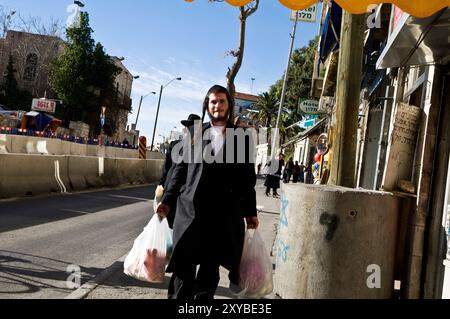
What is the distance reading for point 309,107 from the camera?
18.5m

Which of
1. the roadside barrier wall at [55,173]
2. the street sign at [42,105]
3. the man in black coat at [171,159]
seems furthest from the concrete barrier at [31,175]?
the street sign at [42,105]

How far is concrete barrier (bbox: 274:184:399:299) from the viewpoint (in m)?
3.82

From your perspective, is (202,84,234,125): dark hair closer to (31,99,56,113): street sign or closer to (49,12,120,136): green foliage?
(31,99,56,113): street sign

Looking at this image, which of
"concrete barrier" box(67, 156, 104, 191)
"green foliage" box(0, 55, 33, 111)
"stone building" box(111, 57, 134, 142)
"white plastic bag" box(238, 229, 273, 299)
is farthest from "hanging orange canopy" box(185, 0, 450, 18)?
"stone building" box(111, 57, 134, 142)

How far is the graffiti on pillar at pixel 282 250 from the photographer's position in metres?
4.12

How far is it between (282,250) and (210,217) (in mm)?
966

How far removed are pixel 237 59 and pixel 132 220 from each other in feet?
18.6

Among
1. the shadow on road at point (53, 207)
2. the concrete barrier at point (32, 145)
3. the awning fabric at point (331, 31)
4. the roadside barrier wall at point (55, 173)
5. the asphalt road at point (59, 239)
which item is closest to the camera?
the asphalt road at point (59, 239)

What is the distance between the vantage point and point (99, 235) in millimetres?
7742

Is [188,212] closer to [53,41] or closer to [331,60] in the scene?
[331,60]

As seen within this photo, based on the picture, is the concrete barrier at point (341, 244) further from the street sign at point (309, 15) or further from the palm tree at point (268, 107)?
the palm tree at point (268, 107)

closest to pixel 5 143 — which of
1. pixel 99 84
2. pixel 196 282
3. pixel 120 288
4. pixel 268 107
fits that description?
pixel 120 288

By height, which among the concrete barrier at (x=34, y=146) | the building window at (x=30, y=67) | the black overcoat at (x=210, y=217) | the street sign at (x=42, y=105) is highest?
the building window at (x=30, y=67)

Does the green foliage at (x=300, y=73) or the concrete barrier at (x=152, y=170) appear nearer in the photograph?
the concrete barrier at (x=152, y=170)
